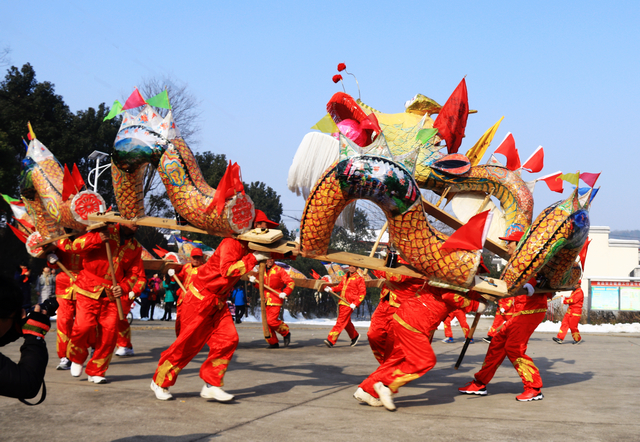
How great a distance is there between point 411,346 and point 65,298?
4325 mm

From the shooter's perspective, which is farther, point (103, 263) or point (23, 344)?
point (103, 263)

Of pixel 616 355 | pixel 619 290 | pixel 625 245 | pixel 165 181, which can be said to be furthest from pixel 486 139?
pixel 625 245

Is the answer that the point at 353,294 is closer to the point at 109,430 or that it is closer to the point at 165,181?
the point at 165,181

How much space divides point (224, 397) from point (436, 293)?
6.65ft

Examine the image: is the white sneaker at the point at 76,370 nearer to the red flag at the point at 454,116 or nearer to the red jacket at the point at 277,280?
the red jacket at the point at 277,280

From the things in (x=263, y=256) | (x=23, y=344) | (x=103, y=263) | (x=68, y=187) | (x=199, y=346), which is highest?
(x=68, y=187)

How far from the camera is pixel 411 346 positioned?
477 centimetres

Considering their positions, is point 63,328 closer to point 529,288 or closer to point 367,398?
point 367,398

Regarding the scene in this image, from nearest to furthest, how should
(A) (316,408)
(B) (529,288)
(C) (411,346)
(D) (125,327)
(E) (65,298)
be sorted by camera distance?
(C) (411,346) < (A) (316,408) < (B) (529,288) < (E) (65,298) < (D) (125,327)

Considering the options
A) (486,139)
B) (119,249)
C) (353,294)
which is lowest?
(353,294)

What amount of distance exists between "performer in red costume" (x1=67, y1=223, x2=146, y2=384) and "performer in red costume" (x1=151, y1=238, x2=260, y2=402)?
3.40 ft

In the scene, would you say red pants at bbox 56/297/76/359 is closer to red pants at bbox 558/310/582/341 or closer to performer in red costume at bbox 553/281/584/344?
performer in red costume at bbox 553/281/584/344

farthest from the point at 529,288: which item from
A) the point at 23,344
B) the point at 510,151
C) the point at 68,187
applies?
the point at 68,187

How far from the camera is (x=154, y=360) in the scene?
7.64 m
